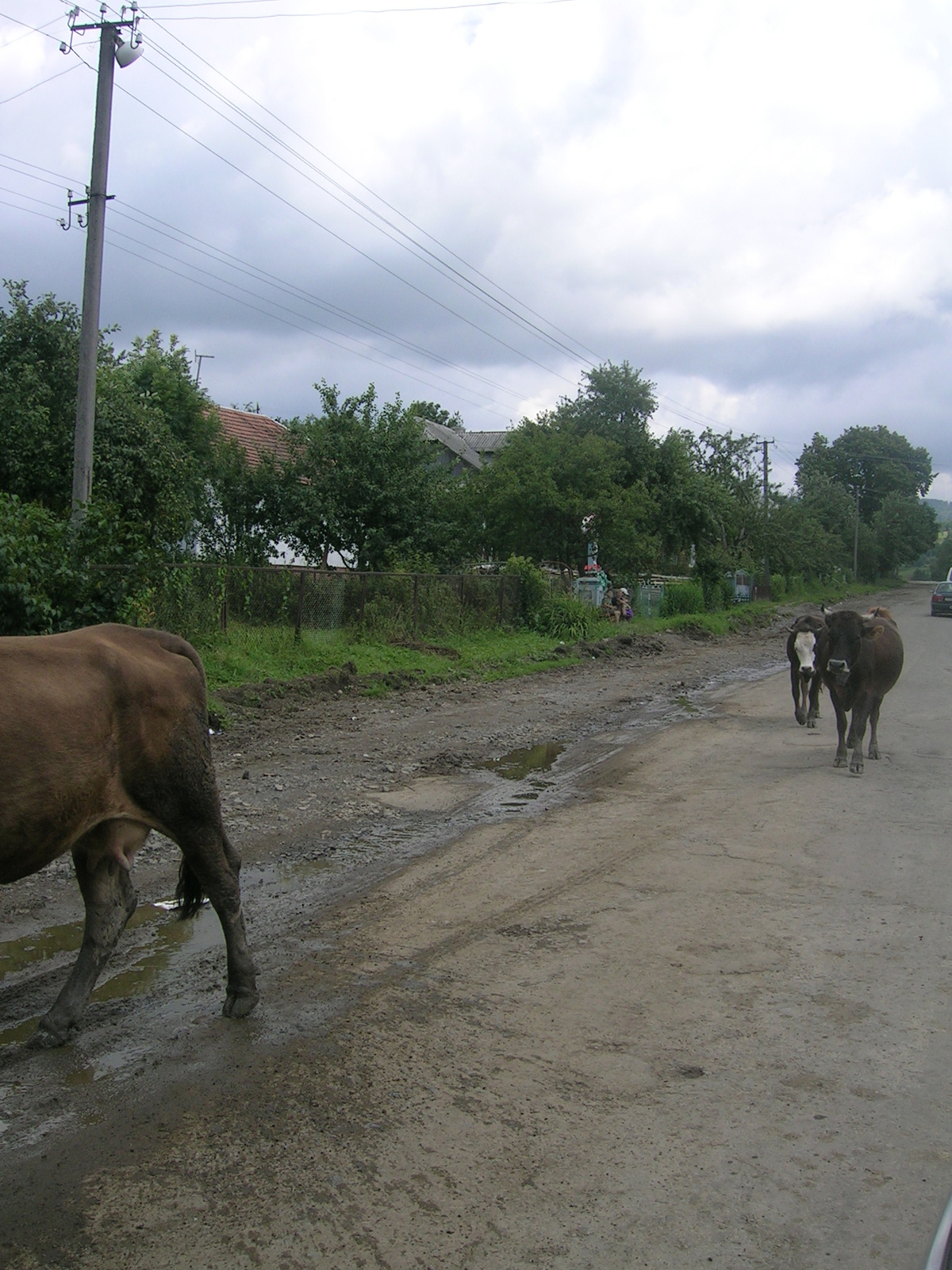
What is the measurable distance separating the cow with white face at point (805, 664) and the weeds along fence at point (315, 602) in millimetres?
8035

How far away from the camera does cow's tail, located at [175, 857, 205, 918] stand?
4.96 m

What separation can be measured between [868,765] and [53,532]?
9535 millimetres

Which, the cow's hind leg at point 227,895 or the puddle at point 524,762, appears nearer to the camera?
the cow's hind leg at point 227,895

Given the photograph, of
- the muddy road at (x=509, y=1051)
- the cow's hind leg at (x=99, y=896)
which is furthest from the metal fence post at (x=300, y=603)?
the cow's hind leg at (x=99, y=896)

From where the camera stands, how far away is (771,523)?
157ft

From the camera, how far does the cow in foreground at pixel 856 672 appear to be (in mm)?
10625

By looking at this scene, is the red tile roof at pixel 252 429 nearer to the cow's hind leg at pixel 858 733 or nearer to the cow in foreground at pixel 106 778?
the cow's hind leg at pixel 858 733

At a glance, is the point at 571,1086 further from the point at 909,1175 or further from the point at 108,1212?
the point at 108,1212

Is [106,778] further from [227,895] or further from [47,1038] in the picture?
[47,1038]

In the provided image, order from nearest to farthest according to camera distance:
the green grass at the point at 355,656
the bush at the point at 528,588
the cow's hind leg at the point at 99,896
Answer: the cow's hind leg at the point at 99,896, the green grass at the point at 355,656, the bush at the point at 528,588

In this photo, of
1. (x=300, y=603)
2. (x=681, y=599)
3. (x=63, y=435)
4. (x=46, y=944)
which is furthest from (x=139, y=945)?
(x=681, y=599)

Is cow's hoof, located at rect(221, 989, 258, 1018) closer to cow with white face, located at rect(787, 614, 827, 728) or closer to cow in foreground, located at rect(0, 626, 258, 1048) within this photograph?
cow in foreground, located at rect(0, 626, 258, 1048)

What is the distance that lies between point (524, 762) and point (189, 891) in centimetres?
637

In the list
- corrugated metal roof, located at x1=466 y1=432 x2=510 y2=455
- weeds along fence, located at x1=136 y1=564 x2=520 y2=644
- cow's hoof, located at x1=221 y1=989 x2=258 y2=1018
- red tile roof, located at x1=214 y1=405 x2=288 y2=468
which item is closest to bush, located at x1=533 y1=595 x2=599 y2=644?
weeds along fence, located at x1=136 y1=564 x2=520 y2=644
